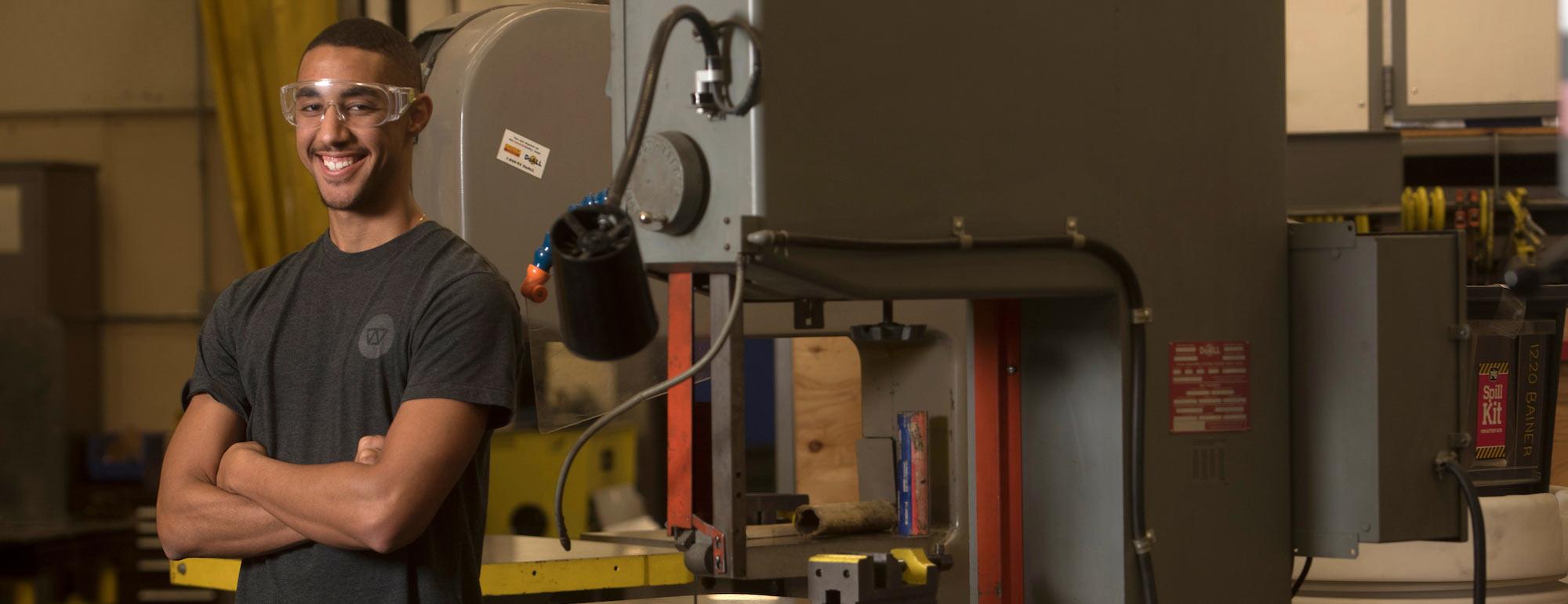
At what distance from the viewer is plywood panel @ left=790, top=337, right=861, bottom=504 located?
290 cm

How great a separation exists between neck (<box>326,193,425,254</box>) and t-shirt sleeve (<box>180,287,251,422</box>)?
14cm

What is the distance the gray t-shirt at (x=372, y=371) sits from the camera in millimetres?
1356

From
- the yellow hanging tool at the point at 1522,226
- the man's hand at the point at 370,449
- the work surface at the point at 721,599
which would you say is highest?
the yellow hanging tool at the point at 1522,226

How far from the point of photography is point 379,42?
149 cm

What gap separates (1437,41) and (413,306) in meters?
3.08

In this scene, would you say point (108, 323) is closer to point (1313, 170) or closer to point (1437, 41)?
point (1313, 170)

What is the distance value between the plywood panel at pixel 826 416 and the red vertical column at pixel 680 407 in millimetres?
1609

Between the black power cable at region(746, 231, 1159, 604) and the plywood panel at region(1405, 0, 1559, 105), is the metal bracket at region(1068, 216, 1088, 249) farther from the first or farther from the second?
the plywood panel at region(1405, 0, 1559, 105)

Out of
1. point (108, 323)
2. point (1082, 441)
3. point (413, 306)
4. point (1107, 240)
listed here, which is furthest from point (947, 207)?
point (108, 323)

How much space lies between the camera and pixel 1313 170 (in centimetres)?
359

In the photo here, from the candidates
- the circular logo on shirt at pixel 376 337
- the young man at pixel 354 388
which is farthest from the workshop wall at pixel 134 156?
the circular logo on shirt at pixel 376 337

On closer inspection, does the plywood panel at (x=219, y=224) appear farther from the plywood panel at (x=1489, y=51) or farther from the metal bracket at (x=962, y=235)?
the metal bracket at (x=962, y=235)

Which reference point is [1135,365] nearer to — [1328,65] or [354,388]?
[354,388]

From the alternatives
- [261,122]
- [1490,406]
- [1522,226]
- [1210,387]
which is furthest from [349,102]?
[261,122]
